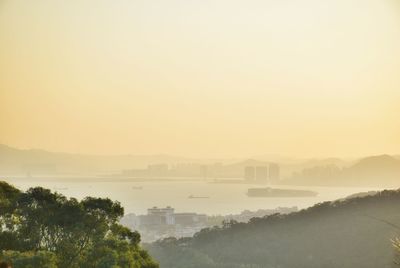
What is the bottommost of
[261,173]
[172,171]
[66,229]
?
[66,229]

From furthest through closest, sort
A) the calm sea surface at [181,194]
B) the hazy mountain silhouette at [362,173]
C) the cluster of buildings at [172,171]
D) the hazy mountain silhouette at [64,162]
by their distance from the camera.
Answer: the cluster of buildings at [172,171], the hazy mountain silhouette at [64,162], the hazy mountain silhouette at [362,173], the calm sea surface at [181,194]

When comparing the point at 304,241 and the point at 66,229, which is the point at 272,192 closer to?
the point at 304,241

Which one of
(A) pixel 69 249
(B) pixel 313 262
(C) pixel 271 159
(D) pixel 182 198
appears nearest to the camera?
(A) pixel 69 249

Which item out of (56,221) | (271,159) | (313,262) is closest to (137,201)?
(271,159)

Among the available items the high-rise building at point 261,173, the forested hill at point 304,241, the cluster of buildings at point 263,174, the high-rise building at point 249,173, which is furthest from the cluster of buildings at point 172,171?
the forested hill at point 304,241

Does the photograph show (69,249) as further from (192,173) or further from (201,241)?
(192,173)

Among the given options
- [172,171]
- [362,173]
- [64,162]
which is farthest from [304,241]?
[172,171]

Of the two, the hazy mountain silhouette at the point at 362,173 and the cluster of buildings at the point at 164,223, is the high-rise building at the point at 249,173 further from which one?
the cluster of buildings at the point at 164,223
